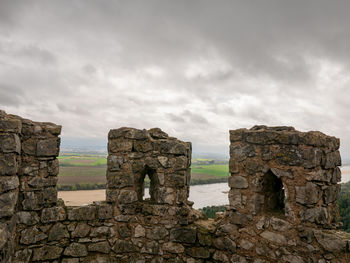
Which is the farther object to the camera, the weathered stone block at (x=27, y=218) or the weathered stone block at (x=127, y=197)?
the weathered stone block at (x=127, y=197)

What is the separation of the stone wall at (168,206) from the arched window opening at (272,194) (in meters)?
0.02

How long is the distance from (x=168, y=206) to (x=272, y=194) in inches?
80.8

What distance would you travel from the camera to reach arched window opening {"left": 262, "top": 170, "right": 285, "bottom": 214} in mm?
4680

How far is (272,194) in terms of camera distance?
16.0ft

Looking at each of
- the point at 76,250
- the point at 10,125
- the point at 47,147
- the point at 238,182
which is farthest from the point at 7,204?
the point at 238,182

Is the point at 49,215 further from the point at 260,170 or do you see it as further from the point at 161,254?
the point at 260,170

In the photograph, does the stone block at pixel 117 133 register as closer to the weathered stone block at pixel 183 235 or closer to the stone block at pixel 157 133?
the stone block at pixel 157 133

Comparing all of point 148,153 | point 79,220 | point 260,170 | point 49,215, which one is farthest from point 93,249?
point 260,170

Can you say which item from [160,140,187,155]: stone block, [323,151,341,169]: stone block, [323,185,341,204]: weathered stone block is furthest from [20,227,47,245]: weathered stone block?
[323,151,341,169]: stone block

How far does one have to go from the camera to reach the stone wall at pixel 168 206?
Answer: 4109mm

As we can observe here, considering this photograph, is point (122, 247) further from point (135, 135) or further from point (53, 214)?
point (135, 135)

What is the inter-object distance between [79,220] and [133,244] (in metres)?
1.17

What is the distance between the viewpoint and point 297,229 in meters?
4.16

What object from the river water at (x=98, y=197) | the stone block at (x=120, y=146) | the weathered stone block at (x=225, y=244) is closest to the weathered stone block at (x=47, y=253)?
the river water at (x=98, y=197)
